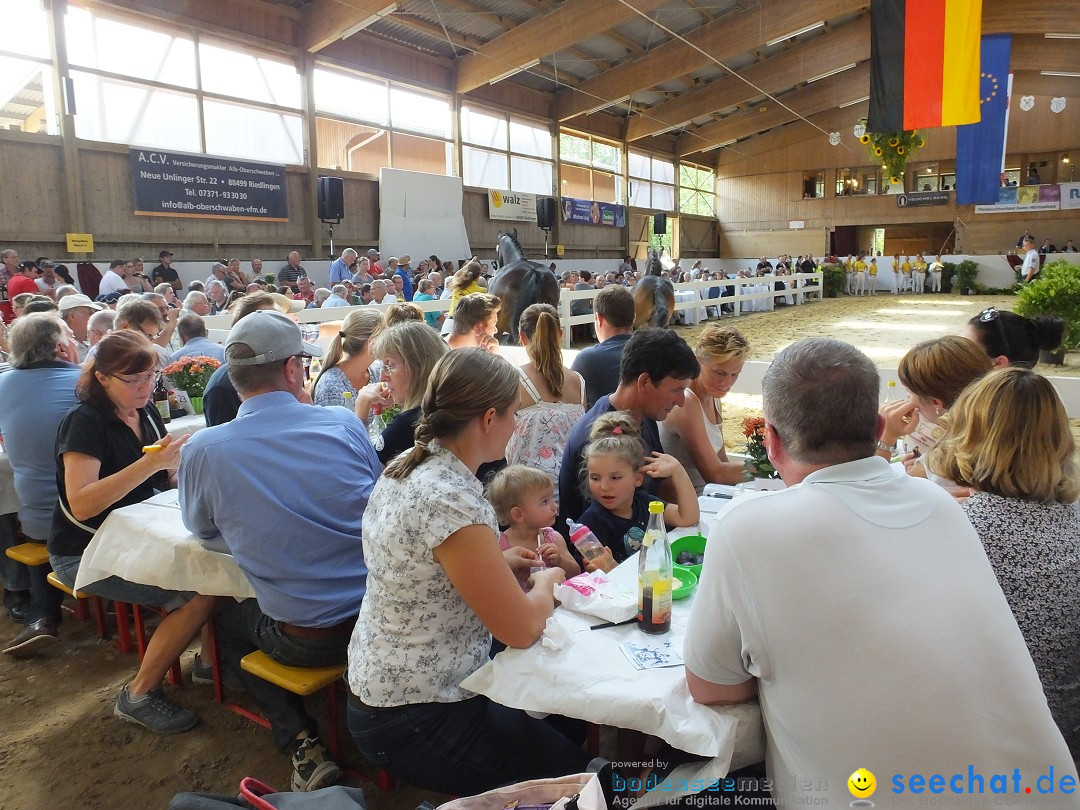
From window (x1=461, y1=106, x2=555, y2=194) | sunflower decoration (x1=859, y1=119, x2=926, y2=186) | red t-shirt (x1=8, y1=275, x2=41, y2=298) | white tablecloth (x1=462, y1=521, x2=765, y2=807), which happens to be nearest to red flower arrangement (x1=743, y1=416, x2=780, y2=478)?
white tablecloth (x1=462, y1=521, x2=765, y2=807)

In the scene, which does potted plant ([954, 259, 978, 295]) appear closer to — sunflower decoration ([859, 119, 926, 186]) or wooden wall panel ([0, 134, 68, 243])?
sunflower decoration ([859, 119, 926, 186])

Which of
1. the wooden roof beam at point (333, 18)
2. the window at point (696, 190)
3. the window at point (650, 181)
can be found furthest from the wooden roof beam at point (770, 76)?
the wooden roof beam at point (333, 18)

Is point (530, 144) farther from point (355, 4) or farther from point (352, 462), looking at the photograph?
point (352, 462)

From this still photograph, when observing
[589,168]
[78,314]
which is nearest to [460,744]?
[78,314]

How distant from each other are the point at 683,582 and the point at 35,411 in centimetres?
266

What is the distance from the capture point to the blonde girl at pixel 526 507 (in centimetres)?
212

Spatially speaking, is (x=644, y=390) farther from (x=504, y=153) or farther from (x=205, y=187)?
(x=504, y=153)

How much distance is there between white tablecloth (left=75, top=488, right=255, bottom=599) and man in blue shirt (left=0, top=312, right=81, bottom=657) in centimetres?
61

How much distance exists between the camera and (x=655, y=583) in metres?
1.59

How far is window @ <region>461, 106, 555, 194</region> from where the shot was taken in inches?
663

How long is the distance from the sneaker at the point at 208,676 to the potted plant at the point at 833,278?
896 inches

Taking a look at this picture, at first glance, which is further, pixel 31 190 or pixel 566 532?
pixel 31 190

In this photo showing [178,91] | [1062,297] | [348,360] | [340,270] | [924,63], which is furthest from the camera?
[340,270]

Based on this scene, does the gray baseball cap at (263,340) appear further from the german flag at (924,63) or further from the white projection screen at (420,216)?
the white projection screen at (420,216)
